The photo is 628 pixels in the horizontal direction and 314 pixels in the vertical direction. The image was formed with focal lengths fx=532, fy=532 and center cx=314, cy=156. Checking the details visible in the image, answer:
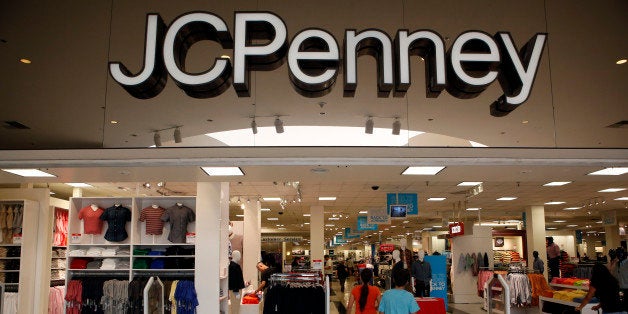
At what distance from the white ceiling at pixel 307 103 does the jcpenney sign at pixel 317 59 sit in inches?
27.9

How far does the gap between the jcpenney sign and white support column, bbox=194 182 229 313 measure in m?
5.69

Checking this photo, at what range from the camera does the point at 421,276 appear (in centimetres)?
1355

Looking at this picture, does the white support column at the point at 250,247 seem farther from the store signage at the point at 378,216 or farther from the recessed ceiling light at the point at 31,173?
the recessed ceiling light at the point at 31,173

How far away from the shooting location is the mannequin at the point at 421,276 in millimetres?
13555

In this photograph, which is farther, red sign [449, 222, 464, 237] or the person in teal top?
red sign [449, 222, 464, 237]

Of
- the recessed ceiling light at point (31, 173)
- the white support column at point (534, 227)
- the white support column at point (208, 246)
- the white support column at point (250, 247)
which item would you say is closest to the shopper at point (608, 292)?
the white support column at point (208, 246)

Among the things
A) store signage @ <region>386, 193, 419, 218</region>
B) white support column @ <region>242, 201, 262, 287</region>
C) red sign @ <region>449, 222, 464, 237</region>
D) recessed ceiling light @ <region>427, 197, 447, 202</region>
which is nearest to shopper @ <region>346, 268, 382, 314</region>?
store signage @ <region>386, 193, 419, 218</region>

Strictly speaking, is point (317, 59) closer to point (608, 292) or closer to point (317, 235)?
point (608, 292)

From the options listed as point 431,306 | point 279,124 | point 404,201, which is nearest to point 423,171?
point 431,306

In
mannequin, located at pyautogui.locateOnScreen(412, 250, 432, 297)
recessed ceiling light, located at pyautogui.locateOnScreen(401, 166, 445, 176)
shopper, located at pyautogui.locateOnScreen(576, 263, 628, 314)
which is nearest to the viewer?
shopper, located at pyautogui.locateOnScreen(576, 263, 628, 314)

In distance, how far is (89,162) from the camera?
451 centimetres

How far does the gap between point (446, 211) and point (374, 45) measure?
20223 millimetres

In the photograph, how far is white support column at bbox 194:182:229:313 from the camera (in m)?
9.34

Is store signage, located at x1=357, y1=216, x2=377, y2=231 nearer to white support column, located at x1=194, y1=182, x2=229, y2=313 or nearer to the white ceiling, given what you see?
the white ceiling
